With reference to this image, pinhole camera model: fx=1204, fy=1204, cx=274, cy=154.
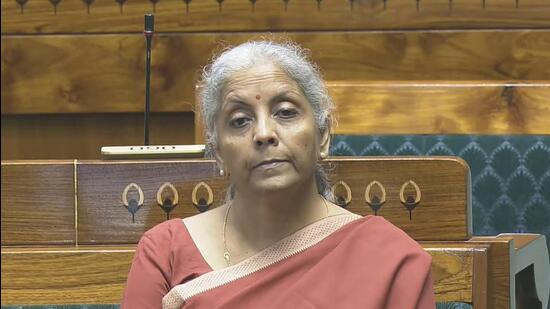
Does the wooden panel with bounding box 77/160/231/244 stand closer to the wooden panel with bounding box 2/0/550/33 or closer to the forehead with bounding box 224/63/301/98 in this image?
the forehead with bounding box 224/63/301/98

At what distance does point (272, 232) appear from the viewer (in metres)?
1.06

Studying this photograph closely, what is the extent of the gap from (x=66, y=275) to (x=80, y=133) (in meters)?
0.85

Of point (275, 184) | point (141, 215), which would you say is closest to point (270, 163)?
point (275, 184)

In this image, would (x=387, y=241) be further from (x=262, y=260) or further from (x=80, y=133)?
(x=80, y=133)

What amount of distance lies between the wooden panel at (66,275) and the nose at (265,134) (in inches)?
9.0

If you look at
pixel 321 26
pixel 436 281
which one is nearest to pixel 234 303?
pixel 436 281

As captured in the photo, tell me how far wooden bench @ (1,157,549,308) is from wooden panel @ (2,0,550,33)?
0.75 m

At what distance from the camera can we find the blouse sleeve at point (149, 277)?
1.02 metres

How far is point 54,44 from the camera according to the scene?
1979mm

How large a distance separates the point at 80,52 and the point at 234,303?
106cm

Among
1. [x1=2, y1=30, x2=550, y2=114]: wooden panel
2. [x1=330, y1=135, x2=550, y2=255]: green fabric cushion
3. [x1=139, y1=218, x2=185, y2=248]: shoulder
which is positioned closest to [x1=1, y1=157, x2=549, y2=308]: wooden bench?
[x1=139, y1=218, x2=185, y2=248]: shoulder

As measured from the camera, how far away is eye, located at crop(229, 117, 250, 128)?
3.41 feet

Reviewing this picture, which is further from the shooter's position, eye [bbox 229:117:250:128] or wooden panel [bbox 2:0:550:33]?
wooden panel [bbox 2:0:550:33]

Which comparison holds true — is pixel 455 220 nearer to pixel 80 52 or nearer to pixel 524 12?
pixel 524 12
